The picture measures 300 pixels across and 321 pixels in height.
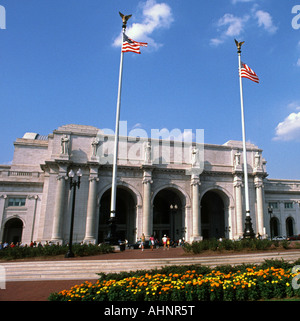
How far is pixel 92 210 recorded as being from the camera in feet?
137

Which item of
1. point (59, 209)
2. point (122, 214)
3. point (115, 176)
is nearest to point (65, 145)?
point (59, 209)

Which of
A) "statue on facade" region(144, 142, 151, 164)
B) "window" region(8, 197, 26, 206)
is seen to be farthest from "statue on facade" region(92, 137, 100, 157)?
"window" region(8, 197, 26, 206)

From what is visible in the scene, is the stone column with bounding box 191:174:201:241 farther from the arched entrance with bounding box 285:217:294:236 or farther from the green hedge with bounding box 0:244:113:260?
the green hedge with bounding box 0:244:113:260

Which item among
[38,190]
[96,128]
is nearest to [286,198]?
[96,128]

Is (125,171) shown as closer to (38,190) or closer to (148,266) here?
(38,190)

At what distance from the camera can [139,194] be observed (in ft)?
147

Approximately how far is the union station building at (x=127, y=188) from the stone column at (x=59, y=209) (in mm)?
132

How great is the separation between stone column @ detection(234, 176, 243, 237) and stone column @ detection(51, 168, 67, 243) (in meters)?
28.3

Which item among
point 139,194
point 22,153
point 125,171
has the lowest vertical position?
point 139,194

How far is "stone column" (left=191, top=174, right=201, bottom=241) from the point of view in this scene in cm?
4516

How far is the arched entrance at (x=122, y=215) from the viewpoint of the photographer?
1877 inches

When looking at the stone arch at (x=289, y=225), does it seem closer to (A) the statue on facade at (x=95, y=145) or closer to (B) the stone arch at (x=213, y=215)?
(B) the stone arch at (x=213, y=215)

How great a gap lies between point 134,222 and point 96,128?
55.3ft

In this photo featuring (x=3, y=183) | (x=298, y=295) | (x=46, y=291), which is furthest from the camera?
(x=3, y=183)
